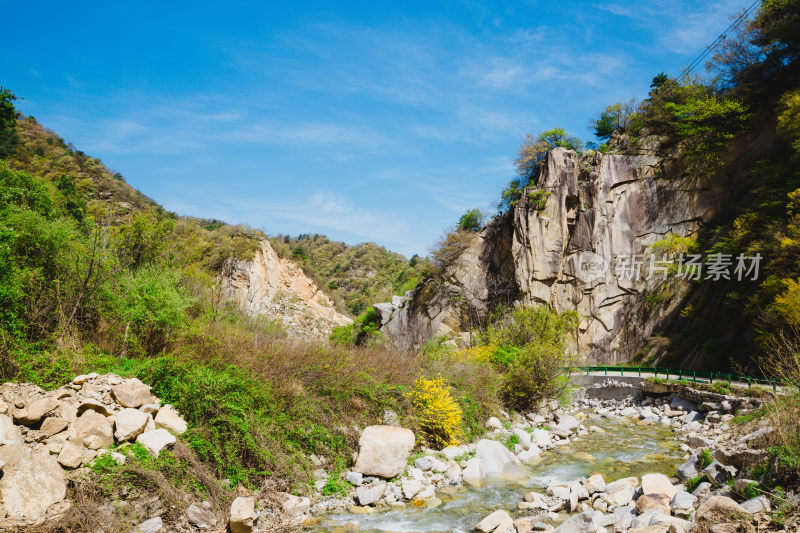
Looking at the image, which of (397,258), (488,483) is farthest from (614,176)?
(397,258)

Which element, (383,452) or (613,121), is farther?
(613,121)

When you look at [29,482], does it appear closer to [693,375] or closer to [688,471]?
[688,471]

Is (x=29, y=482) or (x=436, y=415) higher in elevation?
(x=29, y=482)

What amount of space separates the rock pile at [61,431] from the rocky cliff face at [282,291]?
29551mm

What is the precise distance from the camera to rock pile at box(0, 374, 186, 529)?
5.18 m

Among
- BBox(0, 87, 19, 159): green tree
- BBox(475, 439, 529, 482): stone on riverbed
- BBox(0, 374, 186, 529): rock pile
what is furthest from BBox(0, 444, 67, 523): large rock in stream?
BBox(0, 87, 19, 159): green tree

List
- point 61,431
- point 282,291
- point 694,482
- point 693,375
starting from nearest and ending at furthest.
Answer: point 61,431 → point 694,482 → point 693,375 → point 282,291

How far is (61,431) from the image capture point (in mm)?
6215

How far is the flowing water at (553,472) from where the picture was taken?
270 inches

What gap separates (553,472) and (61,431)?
9.43m

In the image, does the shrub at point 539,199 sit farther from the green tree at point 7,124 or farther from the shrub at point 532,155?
the green tree at point 7,124

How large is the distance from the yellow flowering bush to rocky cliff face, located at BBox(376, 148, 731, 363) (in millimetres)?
20024

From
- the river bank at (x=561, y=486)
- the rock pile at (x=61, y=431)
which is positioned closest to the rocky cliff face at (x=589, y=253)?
the river bank at (x=561, y=486)

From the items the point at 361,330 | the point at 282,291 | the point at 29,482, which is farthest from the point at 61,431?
the point at 282,291
